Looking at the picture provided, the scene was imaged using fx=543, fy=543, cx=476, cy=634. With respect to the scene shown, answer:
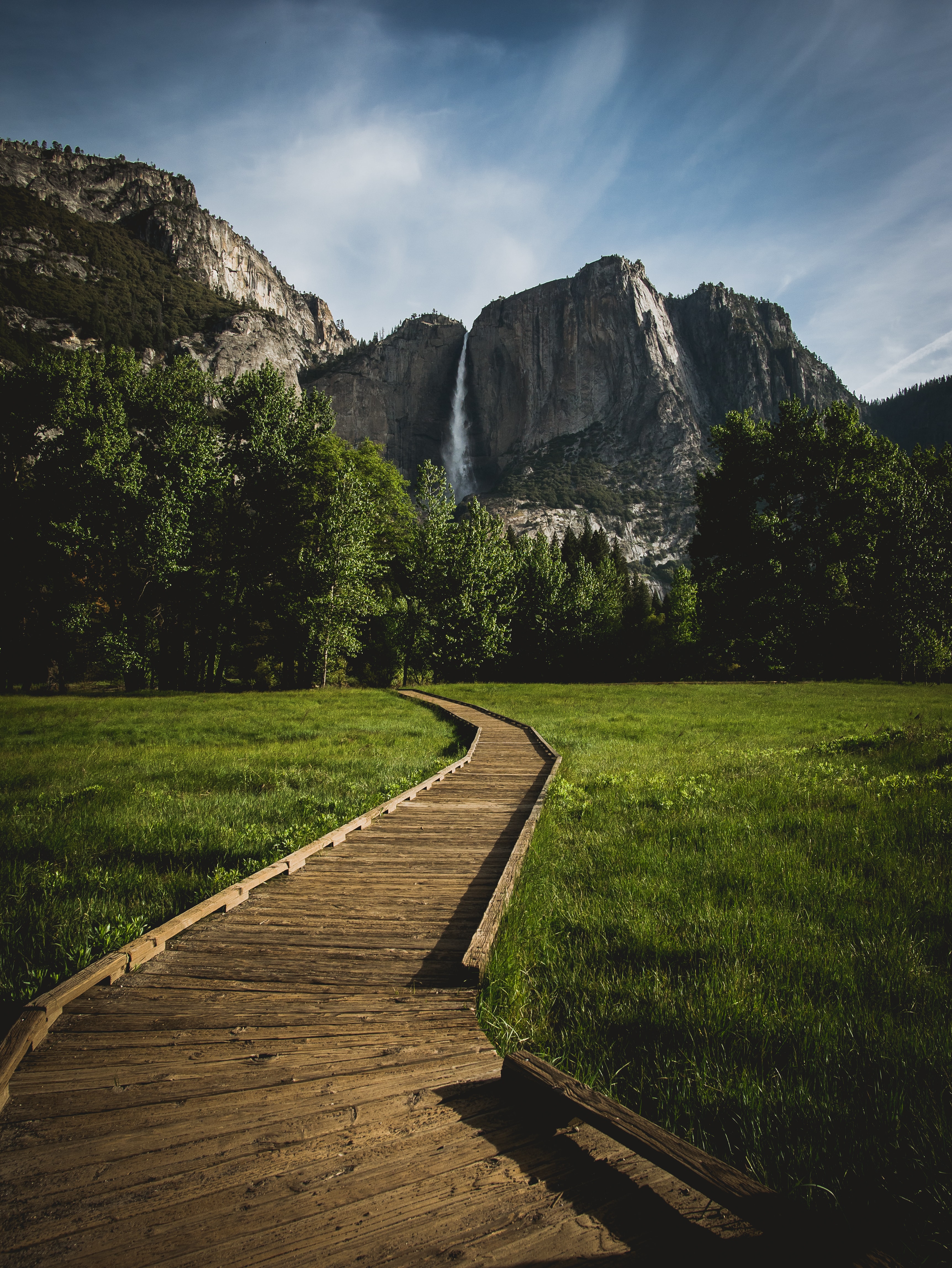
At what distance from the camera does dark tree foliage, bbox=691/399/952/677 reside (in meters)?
38.1

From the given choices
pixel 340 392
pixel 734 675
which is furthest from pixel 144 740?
pixel 340 392

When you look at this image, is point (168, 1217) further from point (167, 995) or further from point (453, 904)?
point (453, 904)

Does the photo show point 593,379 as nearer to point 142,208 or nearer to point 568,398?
point 568,398

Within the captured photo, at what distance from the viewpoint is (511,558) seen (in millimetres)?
44094

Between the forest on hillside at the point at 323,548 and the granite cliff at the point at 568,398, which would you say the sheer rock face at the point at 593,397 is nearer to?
the granite cliff at the point at 568,398

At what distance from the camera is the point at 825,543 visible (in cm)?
3819

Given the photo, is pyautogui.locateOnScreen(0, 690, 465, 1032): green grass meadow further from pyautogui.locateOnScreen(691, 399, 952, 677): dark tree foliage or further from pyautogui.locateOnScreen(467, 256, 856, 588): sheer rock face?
pyautogui.locateOnScreen(467, 256, 856, 588): sheer rock face

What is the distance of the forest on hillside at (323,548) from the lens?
30.0 meters

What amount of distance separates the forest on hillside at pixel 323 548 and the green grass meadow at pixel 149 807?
1506 cm

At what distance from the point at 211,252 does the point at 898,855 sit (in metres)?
248

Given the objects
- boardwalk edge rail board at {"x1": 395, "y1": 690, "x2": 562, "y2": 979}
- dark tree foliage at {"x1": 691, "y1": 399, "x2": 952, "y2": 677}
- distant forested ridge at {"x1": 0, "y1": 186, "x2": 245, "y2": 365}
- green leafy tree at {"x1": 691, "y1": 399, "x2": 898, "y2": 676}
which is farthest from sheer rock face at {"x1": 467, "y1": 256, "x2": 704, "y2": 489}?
boardwalk edge rail board at {"x1": 395, "y1": 690, "x2": 562, "y2": 979}

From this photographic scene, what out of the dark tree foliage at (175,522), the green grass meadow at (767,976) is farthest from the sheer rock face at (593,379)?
the green grass meadow at (767,976)

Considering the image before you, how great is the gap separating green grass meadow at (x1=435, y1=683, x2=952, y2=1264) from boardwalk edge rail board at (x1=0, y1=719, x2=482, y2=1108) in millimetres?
2266

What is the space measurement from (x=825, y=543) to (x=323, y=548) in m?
34.2
